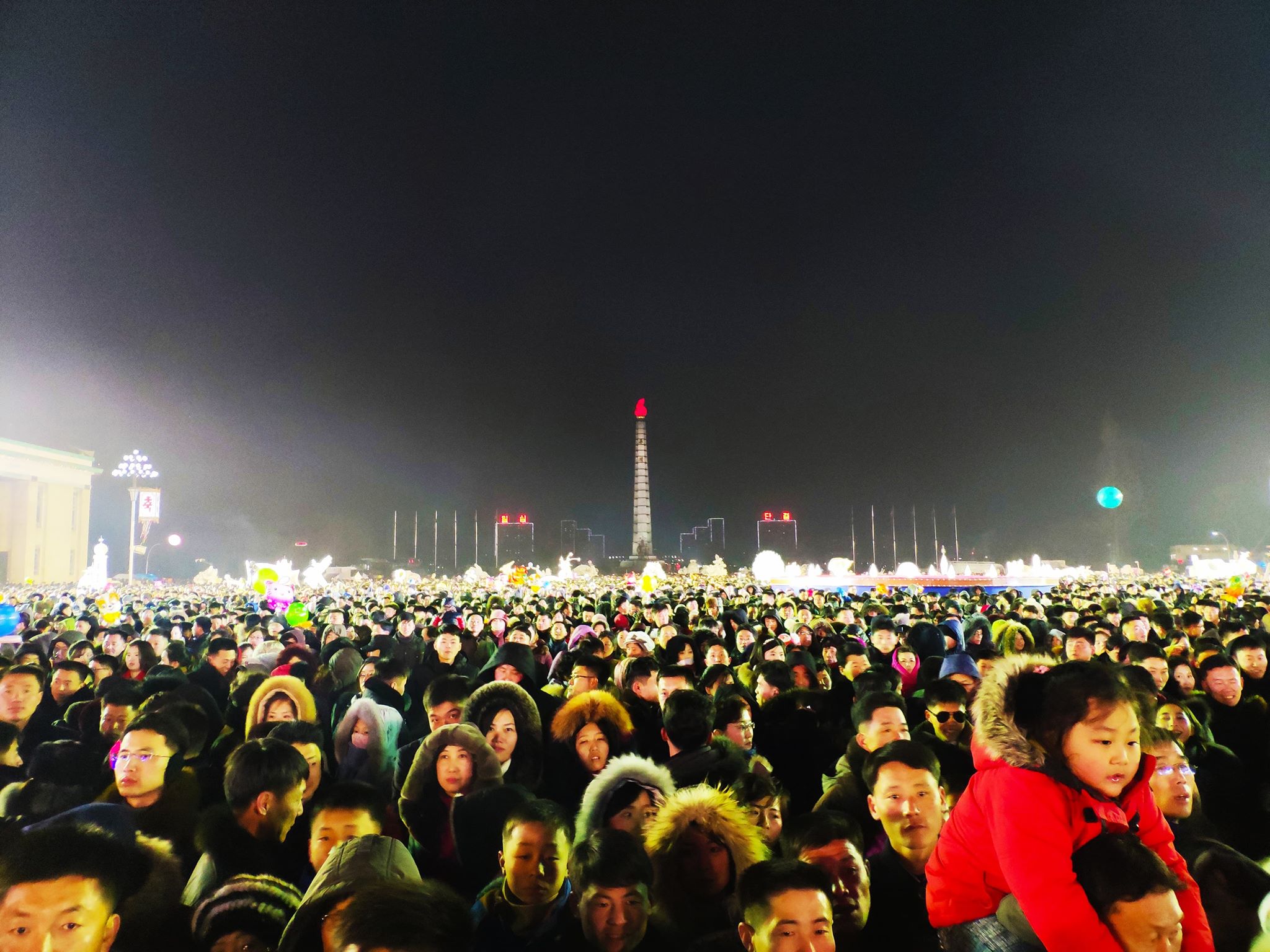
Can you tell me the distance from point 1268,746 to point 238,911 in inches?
258

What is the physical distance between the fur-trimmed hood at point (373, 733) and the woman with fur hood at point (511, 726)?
66 cm

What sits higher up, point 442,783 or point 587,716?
point 587,716

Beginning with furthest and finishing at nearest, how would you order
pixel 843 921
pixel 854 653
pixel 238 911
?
pixel 854 653, pixel 843 921, pixel 238 911

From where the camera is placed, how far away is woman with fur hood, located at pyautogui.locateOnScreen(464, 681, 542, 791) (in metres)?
5.33

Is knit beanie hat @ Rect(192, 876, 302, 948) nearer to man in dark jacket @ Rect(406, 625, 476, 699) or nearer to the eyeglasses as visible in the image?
the eyeglasses

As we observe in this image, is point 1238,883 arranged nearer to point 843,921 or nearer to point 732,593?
point 843,921

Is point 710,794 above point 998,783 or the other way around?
the other way around

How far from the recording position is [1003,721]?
111 inches

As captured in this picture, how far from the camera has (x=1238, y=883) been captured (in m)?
3.35

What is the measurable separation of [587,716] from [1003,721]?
3229 mm

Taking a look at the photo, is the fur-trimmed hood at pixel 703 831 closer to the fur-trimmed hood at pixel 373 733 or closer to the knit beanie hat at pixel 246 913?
the knit beanie hat at pixel 246 913

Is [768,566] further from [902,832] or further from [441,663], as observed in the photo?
[902,832]

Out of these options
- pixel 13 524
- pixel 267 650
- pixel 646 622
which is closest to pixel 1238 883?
pixel 267 650

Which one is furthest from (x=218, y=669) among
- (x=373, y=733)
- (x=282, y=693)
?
(x=373, y=733)
